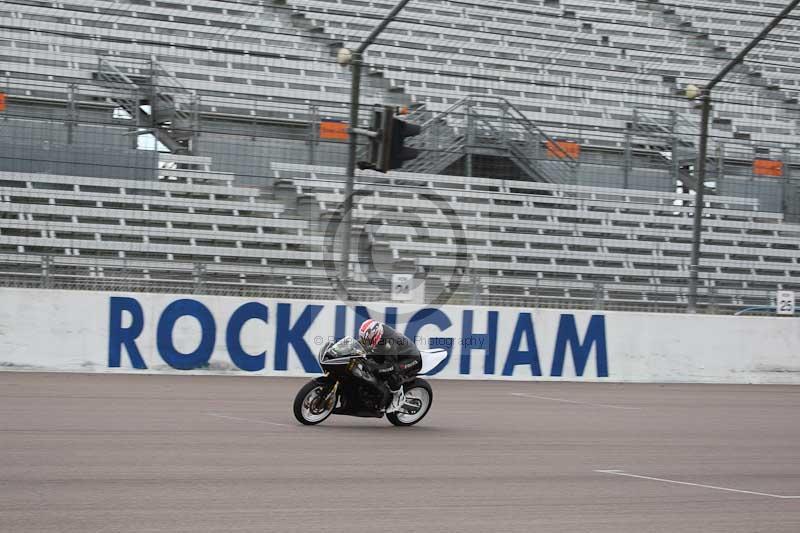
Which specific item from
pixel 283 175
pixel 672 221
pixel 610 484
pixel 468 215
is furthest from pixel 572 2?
pixel 610 484

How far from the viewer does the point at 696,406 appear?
46.0 ft

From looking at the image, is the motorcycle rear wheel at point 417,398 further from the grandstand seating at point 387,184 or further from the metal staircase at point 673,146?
the metal staircase at point 673,146

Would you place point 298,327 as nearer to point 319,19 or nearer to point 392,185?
point 392,185

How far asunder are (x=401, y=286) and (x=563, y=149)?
477cm

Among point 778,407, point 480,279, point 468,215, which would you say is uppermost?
point 468,215

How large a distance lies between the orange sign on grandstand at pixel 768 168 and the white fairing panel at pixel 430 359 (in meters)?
10.5

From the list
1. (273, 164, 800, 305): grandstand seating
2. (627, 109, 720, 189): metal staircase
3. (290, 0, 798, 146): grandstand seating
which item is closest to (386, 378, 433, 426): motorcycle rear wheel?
(273, 164, 800, 305): grandstand seating

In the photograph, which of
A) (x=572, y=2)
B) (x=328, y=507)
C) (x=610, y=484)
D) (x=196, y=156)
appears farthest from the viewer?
(x=572, y=2)

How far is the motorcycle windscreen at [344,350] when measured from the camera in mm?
9984

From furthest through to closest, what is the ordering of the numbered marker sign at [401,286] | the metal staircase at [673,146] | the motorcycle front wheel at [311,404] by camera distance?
the metal staircase at [673,146] < the numbered marker sign at [401,286] < the motorcycle front wheel at [311,404]

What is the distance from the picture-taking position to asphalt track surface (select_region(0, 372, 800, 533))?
5.73m

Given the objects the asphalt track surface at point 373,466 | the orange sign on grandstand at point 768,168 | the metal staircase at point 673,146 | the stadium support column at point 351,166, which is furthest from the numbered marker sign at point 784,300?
the stadium support column at point 351,166

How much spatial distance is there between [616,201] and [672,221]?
173cm

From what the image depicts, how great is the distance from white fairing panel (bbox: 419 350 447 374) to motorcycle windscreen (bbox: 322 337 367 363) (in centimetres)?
78
